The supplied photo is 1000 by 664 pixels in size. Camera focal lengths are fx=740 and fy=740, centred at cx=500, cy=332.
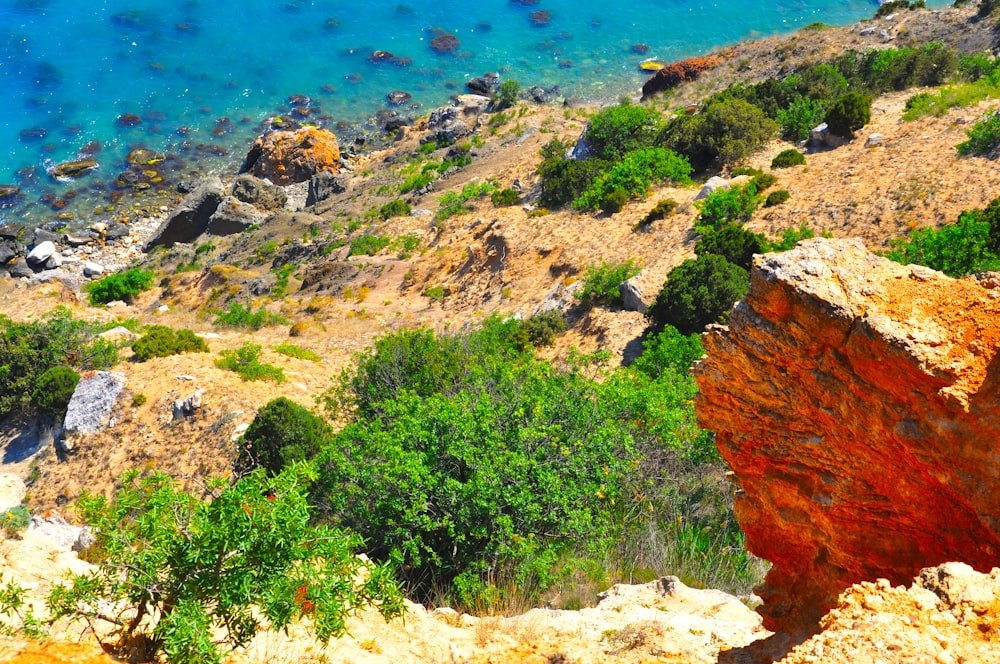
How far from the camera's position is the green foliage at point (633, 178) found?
2539cm

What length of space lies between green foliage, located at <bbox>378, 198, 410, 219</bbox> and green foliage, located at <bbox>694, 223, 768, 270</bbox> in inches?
651

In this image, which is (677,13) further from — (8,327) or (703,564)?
(703,564)

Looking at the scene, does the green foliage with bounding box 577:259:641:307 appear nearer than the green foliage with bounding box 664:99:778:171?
Yes

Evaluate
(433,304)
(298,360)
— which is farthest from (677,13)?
(298,360)

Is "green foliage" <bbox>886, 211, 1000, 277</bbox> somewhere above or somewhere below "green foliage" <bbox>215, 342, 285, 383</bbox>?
above

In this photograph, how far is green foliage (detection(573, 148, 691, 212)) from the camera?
83.3 ft

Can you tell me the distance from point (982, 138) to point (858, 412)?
17.5 meters

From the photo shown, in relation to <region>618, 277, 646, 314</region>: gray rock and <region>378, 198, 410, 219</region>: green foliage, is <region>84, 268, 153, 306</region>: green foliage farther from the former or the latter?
<region>618, 277, 646, 314</region>: gray rock

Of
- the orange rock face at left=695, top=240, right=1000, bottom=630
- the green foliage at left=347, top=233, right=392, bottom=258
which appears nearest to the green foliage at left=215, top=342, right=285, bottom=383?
the green foliage at left=347, top=233, right=392, bottom=258

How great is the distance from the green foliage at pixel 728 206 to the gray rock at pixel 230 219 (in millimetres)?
25017

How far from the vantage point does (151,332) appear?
2092 centimetres

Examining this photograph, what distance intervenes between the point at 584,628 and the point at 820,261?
14.9 ft

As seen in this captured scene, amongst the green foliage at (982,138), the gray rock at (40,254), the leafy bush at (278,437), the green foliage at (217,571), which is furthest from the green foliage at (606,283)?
the gray rock at (40,254)

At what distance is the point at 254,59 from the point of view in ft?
180
